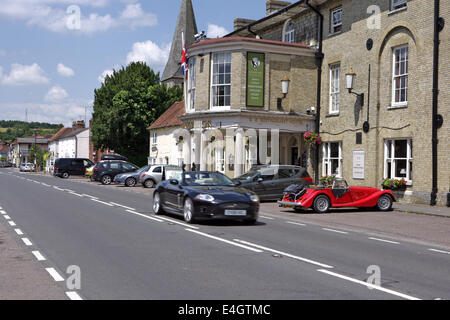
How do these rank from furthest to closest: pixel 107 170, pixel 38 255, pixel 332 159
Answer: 1. pixel 107 170
2. pixel 332 159
3. pixel 38 255

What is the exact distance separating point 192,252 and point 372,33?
18.2 m

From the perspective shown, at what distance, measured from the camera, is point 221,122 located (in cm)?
2823

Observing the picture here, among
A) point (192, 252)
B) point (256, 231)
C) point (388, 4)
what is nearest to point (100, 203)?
point (256, 231)

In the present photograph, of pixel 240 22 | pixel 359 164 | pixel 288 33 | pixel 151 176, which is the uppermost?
pixel 240 22

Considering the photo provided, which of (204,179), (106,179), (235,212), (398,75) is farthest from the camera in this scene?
(106,179)

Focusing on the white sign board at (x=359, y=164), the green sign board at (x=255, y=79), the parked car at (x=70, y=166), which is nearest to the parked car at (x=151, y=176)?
the green sign board at (x=255, y=79)

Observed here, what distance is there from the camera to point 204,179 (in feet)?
49.0

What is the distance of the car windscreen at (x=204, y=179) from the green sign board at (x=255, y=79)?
43.1 ft

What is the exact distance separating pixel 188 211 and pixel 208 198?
0.76m

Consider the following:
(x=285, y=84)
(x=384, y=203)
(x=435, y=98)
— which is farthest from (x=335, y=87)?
(x=384, y=203)

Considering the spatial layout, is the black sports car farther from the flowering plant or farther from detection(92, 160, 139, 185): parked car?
detection(92, 160, 139, 185): parked car

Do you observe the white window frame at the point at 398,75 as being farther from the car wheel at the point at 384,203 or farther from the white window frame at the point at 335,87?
the car wheel at the point at 384,203

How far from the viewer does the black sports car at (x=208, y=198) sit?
43.7 feet

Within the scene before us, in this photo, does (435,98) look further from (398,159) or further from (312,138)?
(312,138)
